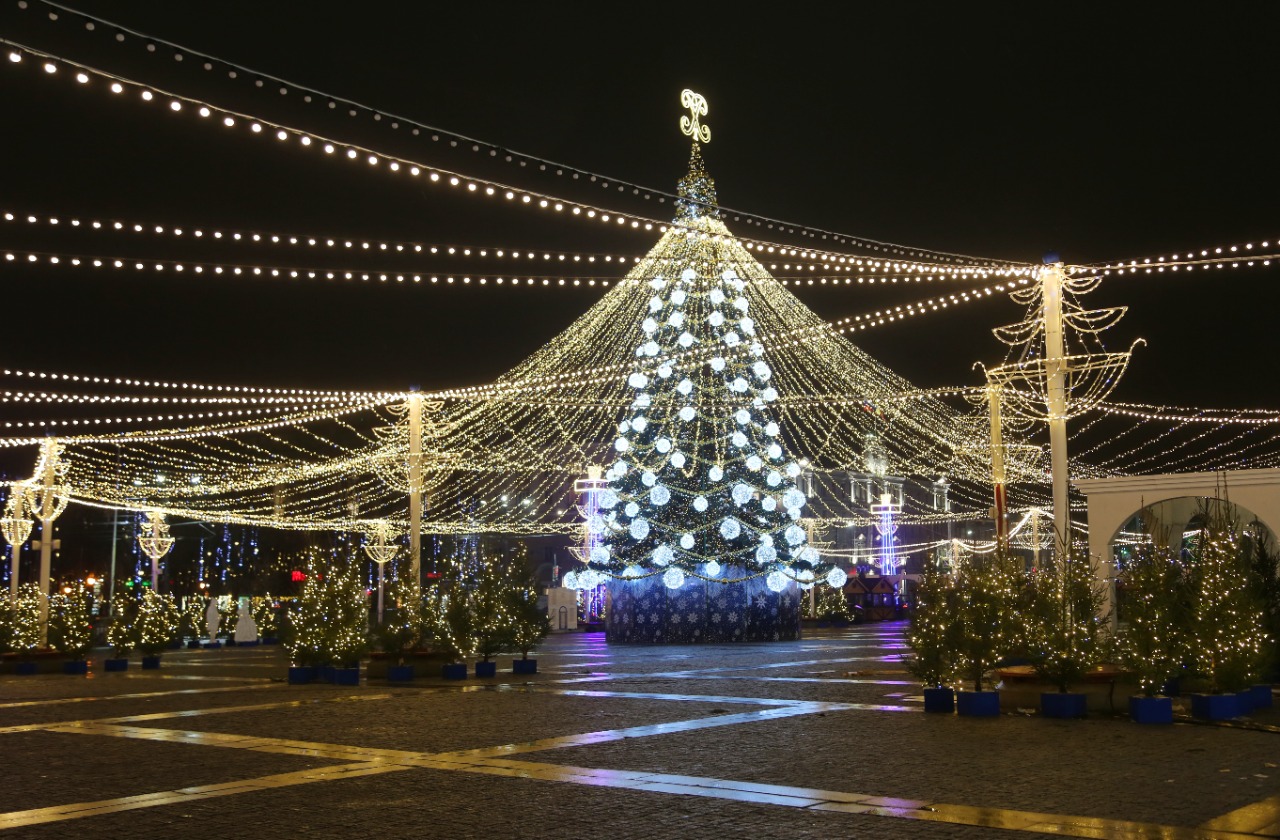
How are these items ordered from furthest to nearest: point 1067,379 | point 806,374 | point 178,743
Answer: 1. point 806,374
2. point 1067,379
3. point 178,743

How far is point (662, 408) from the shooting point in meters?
31.2

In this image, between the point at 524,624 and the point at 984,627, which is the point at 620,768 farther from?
the point at 524,624

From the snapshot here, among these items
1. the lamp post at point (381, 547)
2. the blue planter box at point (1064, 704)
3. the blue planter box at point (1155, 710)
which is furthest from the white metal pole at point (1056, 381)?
the lamp post at point (381, 547)

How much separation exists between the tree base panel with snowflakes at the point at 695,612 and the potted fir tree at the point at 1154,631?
17546mm

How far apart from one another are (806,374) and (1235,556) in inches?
642

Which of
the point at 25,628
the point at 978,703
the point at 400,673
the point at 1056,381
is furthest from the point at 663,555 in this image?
the point at 978,703

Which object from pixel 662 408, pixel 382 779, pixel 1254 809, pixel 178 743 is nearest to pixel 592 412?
pixel 662 408

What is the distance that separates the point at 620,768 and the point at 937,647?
18.0 feet

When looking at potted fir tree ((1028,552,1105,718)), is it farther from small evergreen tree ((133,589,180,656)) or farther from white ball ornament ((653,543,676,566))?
small evergreen tree ((133,589,180,656))

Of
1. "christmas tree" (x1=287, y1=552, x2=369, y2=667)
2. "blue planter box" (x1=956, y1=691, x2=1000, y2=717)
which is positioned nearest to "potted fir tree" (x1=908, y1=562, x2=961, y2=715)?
"blue planter box" (x1=956, y1=691, x2=1000, y2=717)

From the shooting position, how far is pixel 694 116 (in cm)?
3158

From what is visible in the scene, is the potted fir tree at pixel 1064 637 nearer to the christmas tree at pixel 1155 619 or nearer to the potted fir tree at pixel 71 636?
the christmas tree at pixel 1155 619

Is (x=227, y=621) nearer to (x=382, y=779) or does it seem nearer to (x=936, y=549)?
(x=382, y=779)

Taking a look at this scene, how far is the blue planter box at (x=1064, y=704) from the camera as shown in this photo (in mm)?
13547
